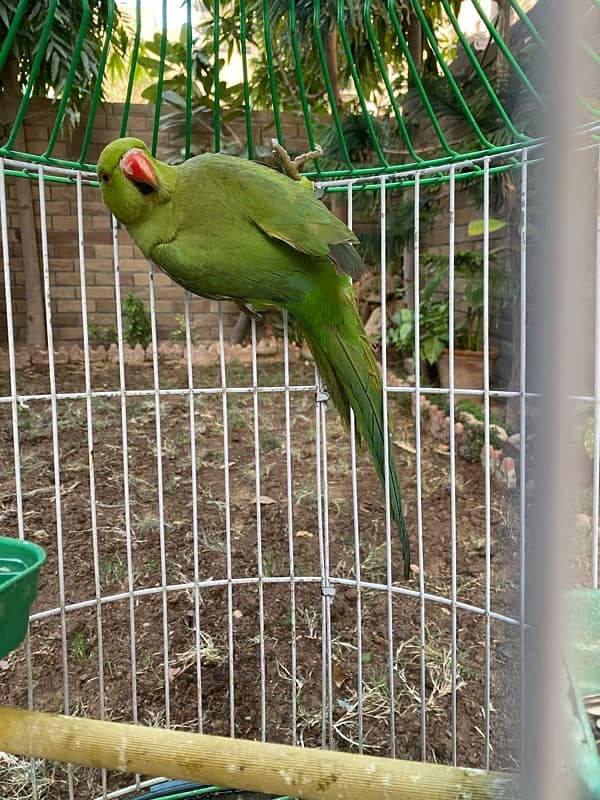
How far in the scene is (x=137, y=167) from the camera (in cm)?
91

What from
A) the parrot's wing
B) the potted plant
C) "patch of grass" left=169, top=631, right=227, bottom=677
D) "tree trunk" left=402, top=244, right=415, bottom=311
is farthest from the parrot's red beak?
"tree trunk" left=402, top=244, right=415, bottom=311

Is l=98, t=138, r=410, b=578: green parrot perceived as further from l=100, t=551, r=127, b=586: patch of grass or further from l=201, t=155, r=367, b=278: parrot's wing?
l=100, t=551, r=127, b=586: patch of grass

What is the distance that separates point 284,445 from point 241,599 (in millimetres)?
1035

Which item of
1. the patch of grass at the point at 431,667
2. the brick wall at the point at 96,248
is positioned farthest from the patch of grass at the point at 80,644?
the brick wall at the point at 96,248

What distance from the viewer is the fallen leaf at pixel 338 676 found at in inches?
56.3

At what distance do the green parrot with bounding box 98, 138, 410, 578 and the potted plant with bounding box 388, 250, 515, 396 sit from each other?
5.93ft

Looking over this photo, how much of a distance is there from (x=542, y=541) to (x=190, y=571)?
5.58 ft

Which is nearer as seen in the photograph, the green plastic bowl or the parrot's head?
the green plastic bowl

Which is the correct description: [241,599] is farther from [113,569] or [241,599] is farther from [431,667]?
[431,667]

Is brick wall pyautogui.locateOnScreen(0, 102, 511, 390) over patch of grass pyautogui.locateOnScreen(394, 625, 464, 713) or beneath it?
over

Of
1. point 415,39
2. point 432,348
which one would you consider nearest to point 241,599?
point 432,348

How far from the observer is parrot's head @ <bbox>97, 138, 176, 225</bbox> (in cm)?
91

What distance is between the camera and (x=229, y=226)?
966 millimetres

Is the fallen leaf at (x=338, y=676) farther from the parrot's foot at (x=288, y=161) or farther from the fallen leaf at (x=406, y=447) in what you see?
the fallen leaf at (x=406, y=447)
